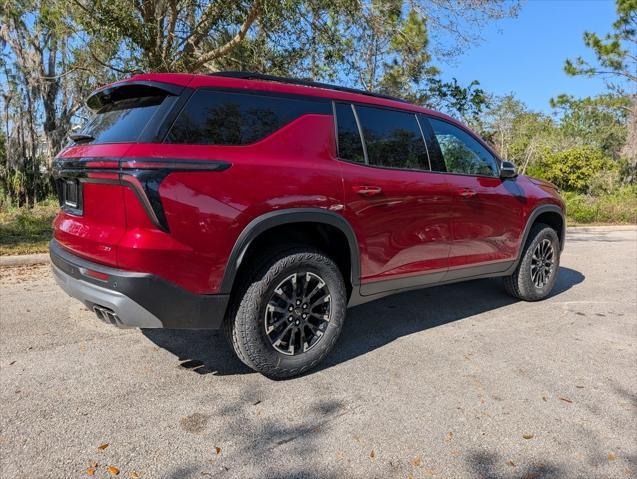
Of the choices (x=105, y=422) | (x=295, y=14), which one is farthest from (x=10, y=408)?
(x=295, y=14)

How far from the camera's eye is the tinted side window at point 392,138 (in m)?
3.62

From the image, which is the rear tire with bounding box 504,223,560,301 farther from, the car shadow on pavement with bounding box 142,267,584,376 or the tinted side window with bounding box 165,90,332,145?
the tinted side window with bounding box 165,90,332,145

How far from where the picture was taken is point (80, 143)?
3.13 meters

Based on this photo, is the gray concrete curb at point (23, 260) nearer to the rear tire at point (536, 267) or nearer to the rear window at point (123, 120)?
the rear window at point (123, 120)

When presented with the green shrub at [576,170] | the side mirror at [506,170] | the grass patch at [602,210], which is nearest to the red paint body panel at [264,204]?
the side mirror at [506,170]

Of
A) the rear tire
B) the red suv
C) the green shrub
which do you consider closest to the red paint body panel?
the red suv

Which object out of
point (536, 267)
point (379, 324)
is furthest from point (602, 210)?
point (379, 324)

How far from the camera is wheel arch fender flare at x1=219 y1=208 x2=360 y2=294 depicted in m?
2.82

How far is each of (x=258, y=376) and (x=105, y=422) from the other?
0.99 metres

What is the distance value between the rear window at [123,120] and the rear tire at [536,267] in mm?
4026

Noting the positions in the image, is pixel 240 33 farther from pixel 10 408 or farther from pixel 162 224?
pixel 10 408

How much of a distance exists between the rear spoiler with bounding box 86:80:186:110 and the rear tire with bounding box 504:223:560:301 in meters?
3.97

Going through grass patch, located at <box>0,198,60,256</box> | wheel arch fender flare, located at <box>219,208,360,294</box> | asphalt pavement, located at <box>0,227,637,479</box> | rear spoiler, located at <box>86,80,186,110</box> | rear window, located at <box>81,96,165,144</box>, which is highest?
rear spoiler, located at <box>86,80,186,110</box>

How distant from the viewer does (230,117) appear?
293 cm
